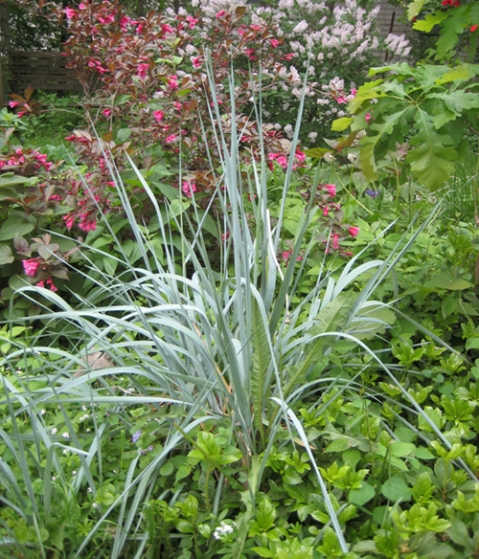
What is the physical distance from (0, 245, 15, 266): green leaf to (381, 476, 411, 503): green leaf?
6.04 ft

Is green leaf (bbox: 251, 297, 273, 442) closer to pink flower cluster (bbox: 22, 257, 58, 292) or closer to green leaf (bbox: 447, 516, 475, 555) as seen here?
green leaf (bbox: 447, 516, 475, 555)

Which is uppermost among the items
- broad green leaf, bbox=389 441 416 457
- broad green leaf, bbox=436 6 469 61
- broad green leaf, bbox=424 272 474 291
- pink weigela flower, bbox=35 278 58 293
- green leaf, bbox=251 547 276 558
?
broad green leaf, bbox=436 6 469 61

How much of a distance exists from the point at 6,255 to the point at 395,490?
6.27 ft

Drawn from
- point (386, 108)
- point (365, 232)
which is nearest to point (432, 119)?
point (386, 108)

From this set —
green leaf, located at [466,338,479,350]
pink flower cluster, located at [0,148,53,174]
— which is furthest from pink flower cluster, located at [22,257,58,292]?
green leaf, located at [466,338,479,350]

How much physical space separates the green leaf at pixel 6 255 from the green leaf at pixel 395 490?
1.84 metres

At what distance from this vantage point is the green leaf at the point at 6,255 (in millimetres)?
2506

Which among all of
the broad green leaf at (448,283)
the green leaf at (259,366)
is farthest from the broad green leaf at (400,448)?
the broad green leaf at (448,283)

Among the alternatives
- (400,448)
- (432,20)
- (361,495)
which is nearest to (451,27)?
(432,20)

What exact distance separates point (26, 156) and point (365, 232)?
1.60 meters

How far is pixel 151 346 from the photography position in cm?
176

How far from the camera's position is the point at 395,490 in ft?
4.28

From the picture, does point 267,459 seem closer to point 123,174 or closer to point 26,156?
point 123,174

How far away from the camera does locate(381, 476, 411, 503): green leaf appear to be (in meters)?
1.29
